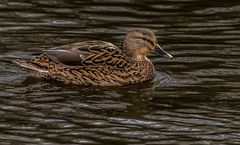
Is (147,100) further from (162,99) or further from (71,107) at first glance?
(71,107)

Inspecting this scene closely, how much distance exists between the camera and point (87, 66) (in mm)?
12875

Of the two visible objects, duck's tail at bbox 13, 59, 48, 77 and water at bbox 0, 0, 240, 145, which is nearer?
water at bbox 0, 0, 240, 145

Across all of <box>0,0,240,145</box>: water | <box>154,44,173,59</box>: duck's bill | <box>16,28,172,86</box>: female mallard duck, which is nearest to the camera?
<box>0,0,240,145</box>: water

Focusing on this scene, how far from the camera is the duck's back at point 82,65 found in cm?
1278

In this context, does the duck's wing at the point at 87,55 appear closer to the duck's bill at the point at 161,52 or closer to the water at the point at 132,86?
the water at the point at 132,86

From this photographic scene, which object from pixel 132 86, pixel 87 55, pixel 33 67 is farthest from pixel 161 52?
pixel 33 67

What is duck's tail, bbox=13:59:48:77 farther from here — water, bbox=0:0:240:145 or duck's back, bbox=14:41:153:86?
water, bbox=0:0:240:145

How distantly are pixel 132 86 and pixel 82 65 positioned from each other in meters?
0.72

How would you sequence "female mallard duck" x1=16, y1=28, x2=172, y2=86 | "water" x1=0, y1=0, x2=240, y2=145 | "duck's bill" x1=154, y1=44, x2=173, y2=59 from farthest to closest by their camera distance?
"duck's bill" x1=154, y1=44, x2=173, y2=59 → "female mallard duck" x1=16, y1=28, x2=172, y2=86 → "water" x1=0, y1=0, x2=240, y2=145

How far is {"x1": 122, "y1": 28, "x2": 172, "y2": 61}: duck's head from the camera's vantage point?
1339cm

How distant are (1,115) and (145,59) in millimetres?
3023

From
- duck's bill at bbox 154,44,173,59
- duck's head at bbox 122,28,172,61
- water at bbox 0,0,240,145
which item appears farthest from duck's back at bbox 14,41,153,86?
duck's bill at bbox 154,44,173,59

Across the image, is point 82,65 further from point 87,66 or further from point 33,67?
point 33,67

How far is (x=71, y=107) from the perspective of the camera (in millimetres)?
11422
